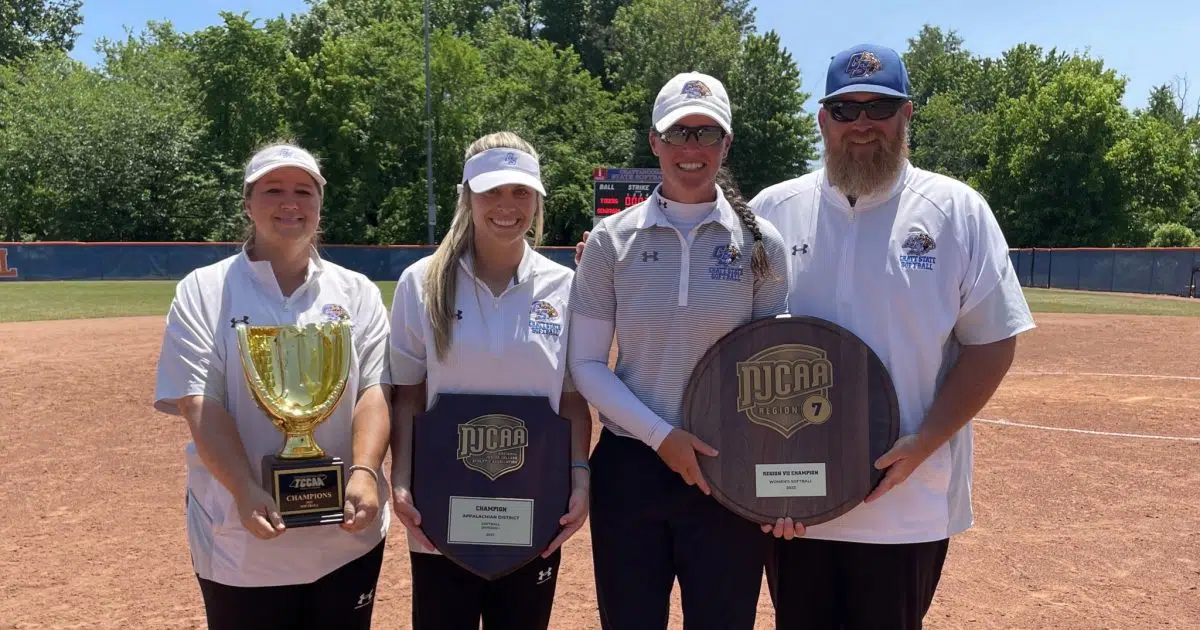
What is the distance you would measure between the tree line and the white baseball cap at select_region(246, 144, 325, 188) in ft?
122

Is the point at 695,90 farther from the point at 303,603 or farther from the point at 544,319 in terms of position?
the point at 303,603

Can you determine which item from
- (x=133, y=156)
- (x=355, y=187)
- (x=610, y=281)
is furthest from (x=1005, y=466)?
(x=133, y=156)

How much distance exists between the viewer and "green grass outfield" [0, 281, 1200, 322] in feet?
67.3

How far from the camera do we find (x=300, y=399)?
106 inches

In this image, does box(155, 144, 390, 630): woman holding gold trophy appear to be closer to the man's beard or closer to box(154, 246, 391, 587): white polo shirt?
box(154, 246, 391, 587): white polo shirt

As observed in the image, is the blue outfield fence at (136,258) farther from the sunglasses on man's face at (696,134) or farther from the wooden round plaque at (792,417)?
the wooden round plaque at (792,417)

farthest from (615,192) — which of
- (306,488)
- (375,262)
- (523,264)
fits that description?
(306,488)

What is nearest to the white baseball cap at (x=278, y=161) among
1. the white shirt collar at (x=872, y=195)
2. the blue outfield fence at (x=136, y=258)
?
the white shirt collar at (x=872, y=195)

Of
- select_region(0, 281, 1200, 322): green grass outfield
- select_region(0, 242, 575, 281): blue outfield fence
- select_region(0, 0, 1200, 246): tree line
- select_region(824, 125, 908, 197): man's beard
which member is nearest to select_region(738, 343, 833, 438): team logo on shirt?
select_region(824, 125, 908, 197): man's beard

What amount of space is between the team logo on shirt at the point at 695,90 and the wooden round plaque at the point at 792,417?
69 centimetres

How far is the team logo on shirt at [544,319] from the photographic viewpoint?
2.87 meters

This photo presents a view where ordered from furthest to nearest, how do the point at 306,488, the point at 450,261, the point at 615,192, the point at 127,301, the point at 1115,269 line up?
the point at 1115,269 → the point at 127,301 → the point at 615,192 → the point at 450,261 → the point at 306,488

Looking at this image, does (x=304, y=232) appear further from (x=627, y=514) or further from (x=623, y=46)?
(x=623, y=46)

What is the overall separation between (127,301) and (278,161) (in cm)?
2376
